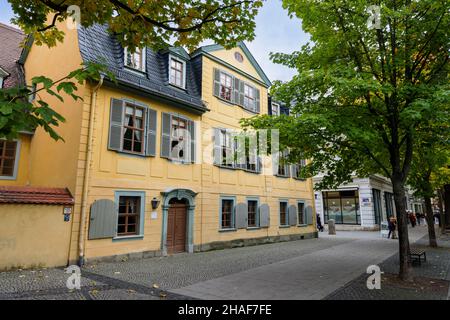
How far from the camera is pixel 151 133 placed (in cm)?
1239

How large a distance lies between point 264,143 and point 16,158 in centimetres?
1069

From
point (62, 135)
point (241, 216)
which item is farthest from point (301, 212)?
point (62, 135)

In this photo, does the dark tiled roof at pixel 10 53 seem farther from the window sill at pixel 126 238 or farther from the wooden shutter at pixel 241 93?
the wooden shutter at pixel 241 93

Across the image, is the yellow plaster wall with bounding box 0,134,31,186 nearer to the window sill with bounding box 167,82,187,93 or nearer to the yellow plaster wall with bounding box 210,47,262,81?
the window sill with bounding box 167,82,187,93

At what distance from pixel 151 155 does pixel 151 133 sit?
3.01 ft

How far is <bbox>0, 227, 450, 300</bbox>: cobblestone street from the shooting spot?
6.56 meters

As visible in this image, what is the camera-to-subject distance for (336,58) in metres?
9.05

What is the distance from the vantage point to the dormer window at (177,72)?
1420 centimetres

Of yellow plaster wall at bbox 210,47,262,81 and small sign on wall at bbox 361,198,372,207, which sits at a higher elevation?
yellow plaster wall at bbox 210,47,262,81

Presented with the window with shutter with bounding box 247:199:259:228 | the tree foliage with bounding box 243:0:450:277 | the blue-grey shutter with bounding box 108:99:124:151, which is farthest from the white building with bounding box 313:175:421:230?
the blue-grey shutter with bounding box 108:99:124:151

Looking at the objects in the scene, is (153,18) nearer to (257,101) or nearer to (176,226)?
(176,226)

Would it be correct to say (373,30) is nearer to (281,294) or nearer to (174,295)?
(281,294)

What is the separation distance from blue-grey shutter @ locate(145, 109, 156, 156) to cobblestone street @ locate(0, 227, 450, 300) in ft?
13.8

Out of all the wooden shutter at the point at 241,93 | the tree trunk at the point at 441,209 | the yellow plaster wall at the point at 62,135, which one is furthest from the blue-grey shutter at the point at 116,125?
the tree trunk at the point at 441,209
